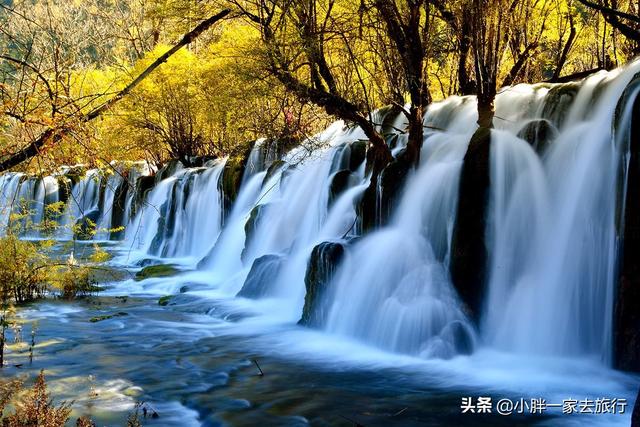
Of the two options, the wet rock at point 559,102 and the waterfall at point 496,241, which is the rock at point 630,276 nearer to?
the waterfall at point 496,241

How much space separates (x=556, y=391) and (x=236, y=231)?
1108 cm

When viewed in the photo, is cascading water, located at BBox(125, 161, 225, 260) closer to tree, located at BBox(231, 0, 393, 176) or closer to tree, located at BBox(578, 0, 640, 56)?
tree, located at BBox(231, 0, 393, 176)

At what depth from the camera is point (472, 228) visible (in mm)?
8211

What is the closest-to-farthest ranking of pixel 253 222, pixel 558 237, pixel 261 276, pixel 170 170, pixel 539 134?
pixel 558 237
pixel 539 134
pixel 261 276
pixel 253 222
pixel 170 170

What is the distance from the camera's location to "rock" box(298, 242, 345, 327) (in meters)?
9.23

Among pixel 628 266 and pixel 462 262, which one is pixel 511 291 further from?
pixel 628 266

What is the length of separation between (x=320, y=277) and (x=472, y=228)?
7.76ft

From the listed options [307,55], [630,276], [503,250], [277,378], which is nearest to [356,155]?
[307,55]

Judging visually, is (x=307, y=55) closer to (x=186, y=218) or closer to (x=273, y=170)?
(x=273, y=170)

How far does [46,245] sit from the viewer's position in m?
10.5

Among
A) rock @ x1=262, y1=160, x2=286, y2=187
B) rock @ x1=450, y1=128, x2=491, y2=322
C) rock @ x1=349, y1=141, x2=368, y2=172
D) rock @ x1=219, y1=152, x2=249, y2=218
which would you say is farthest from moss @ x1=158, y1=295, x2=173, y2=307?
rock @ x1=219, y1=152, x2=249, y2=218

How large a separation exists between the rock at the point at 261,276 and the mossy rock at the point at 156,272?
11.9 feet

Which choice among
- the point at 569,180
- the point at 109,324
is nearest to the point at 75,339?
the point at 109,324

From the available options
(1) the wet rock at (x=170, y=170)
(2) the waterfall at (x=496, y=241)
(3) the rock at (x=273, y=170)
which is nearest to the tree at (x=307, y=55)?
(2) the waterfall at (x=496, y=241)
